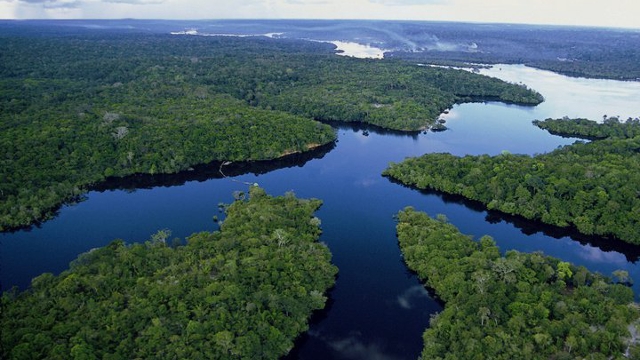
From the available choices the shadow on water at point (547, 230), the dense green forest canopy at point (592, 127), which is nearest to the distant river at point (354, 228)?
the shadow on water at point (547, 230)

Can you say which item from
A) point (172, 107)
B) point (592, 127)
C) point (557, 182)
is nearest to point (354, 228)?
point (557, 182)

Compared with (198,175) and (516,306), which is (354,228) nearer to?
(516,306)

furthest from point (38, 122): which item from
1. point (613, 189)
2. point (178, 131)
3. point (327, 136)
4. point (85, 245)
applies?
point (613, 189)

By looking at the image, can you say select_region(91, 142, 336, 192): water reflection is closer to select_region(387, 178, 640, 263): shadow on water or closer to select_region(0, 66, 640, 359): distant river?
select_region(0, 66, 640, 359): distant river

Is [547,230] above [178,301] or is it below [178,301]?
below

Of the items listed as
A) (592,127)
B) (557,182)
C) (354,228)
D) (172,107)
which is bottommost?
(354,228)

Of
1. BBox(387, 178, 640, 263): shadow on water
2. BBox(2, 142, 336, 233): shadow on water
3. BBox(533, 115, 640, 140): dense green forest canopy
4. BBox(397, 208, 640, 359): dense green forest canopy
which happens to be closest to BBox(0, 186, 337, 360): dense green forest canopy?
BBox(397, 208, 640, 359): dense green forest canopy
